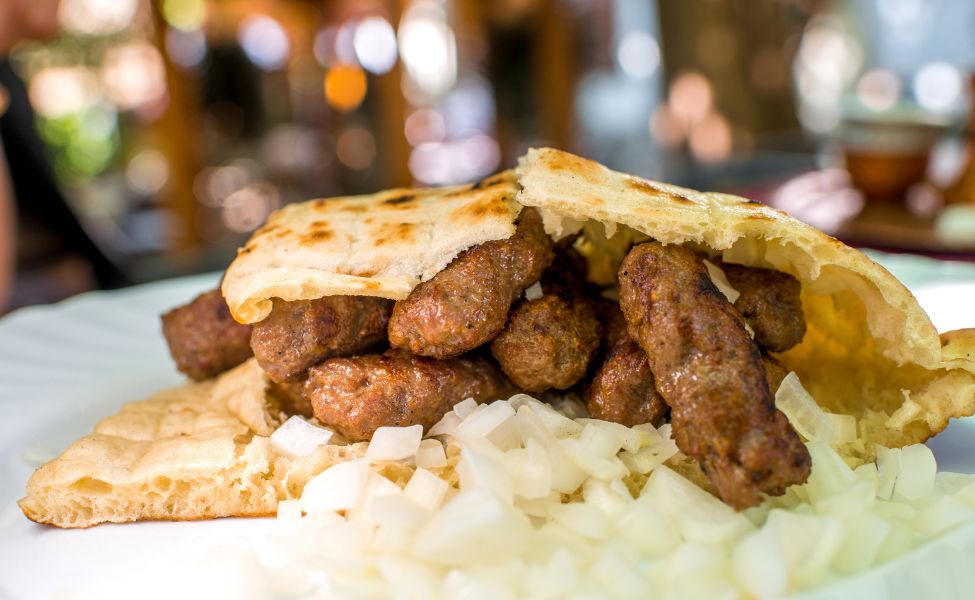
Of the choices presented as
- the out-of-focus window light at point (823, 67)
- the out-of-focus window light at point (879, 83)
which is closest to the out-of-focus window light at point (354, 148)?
the out-of-focus window light at point (879, 83)

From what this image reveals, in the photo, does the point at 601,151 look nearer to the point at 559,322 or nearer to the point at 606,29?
the point at 606,29

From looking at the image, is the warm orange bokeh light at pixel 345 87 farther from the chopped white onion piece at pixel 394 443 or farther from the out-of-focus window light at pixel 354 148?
the chopped white onion piece at pixel 394 443

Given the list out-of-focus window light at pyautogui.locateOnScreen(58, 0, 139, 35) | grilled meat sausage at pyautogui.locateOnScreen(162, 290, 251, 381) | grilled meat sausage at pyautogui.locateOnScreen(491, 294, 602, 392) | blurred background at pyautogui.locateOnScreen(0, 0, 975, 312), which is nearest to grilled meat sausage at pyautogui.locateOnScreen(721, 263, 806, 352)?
grilled meat sausage at pyautogui.locateOnScreen(491, 294, 602, 392)

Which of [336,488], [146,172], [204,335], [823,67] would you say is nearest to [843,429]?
[336,488]

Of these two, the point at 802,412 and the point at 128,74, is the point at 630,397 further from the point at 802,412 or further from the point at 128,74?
the point at 128,74

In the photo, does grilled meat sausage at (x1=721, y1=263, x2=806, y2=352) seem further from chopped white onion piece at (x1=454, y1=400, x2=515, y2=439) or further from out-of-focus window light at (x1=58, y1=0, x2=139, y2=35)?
out-of-focus window light at (x1=58, y1=0, x2=139, y2=35)
